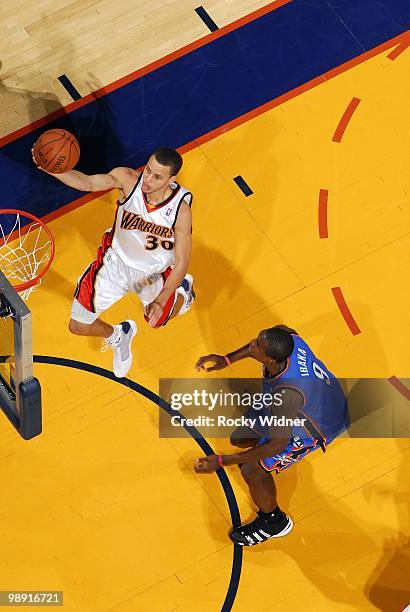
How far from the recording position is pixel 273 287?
10.2 metres

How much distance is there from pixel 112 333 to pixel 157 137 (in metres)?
2.39

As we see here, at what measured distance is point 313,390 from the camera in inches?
330

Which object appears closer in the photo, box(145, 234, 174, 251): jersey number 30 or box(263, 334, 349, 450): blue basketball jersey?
box(263, 334, 349, 450): blue basketball jersey

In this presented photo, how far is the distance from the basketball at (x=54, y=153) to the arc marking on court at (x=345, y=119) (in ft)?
9.87

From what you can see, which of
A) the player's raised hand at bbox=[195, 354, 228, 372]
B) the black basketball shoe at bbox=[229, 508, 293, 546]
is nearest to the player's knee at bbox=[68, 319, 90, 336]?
the player's raised hand at bbox=[195, 354, 228, 372]

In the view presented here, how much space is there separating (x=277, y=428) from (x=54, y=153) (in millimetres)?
2988

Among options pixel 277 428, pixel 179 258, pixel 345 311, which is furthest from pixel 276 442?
pixel 345 311

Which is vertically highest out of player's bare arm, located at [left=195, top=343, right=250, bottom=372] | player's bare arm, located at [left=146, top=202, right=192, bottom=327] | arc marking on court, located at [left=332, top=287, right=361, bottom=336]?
player's bare arm, located at [left=146, top=202, right=192, bottom=327]

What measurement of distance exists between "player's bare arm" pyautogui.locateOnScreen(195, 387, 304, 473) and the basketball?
2698mm

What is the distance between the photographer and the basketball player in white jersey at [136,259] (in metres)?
9.05

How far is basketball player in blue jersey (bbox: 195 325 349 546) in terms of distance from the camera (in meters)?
8.28

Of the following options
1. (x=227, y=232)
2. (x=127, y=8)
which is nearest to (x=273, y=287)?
(x=227, y=232)

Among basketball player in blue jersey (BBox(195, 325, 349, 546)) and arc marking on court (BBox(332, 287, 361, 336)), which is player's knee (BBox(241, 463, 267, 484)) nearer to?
basketball player in blue jersey (BBox(195, 325, 349, 546))

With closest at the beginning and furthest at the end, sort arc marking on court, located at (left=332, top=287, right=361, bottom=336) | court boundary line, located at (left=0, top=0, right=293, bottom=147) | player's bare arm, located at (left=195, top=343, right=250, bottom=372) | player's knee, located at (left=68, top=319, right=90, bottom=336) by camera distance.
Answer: player's bare arm, located at (left=195, top=343, right=250, bottom=372) < player's knee, located at (left=68, top=319, right=90, bottom=336) < arc marking on court, located at (left=332, top=287, right=361, bottom=336) < court boundary line, located at (left=0, top=0, right=293, bottom=147)
